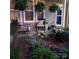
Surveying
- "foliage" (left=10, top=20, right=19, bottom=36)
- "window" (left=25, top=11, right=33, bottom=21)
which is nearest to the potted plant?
"window" (left=25, top=11, right=33, bottom=21)

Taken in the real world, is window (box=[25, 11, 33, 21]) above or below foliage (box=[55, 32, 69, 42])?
above

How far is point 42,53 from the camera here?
2145 millimetres

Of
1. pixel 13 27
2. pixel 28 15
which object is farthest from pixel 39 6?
pixel 13 27

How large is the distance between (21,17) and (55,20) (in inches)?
8.8

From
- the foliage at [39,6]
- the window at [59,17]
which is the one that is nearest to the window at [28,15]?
the foliage at [39,6]

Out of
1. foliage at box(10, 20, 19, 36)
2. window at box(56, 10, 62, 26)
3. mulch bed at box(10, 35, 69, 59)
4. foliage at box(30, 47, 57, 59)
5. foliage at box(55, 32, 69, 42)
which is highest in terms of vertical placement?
window at box(56, 10, 62, 26)

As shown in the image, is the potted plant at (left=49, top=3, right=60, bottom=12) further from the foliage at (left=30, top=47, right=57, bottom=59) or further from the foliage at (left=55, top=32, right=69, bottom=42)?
the foliage at (left=30, top=47, right=57, bottom=59)

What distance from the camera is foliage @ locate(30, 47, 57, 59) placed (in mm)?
2145

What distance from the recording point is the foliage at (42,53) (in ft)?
7.04

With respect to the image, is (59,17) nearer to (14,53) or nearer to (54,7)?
(54,7)
